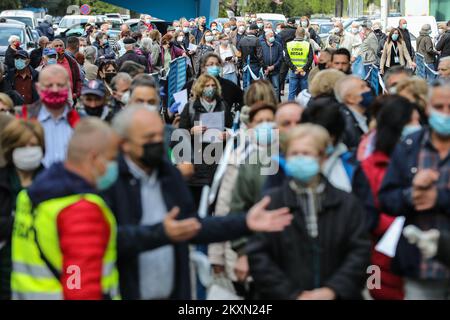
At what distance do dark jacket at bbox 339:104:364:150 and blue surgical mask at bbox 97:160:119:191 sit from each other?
3064mm

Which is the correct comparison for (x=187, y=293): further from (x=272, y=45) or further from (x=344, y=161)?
(x=272, y=45)

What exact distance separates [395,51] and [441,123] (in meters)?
18.7

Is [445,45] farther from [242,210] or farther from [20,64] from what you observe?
[242,210]

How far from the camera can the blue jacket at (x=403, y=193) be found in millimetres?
5883

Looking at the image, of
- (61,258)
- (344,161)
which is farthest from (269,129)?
(61,258)

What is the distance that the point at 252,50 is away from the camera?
2536cm

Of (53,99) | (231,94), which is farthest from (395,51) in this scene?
(53,99)

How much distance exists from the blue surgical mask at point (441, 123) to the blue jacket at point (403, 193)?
0.14m

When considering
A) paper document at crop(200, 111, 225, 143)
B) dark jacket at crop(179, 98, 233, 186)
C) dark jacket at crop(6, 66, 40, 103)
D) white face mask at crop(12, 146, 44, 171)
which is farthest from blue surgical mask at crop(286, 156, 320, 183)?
dark jacket at crop(6, 66, 40, 103)

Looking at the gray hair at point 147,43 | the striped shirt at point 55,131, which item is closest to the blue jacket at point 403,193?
the striped shirt at point 55,131

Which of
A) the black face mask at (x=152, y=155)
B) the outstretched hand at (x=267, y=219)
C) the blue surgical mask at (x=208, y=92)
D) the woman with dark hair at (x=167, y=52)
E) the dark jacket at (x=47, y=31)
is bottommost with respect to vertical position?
the outstretched hand at (x=267, y=219)

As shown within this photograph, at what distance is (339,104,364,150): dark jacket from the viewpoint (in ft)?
27.7

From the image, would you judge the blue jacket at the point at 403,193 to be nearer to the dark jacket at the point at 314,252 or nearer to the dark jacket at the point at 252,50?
the dark jacket at the point at 314,252

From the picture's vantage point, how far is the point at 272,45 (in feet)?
83.1
